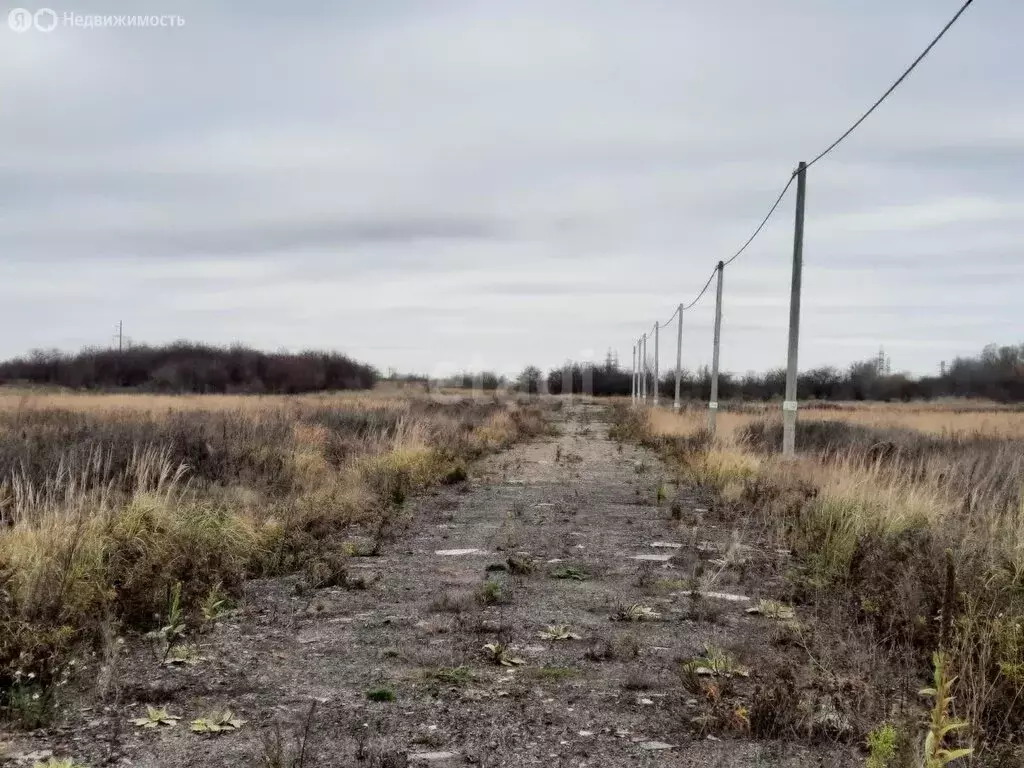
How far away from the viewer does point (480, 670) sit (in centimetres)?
457

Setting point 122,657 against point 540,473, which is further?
point 540,473

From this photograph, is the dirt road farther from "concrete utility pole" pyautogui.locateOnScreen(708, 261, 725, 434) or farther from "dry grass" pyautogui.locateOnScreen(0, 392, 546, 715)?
"concrete utility pole" pyautogui.locateOnScreen(708, 261, 725, 434)

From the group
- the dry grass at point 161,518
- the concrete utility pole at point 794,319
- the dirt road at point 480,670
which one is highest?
the concrete utility pole at point 794,319

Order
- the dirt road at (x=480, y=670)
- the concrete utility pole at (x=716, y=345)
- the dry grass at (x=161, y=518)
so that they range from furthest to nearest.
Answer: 1. the concrete utility pole at (x=716, y=345)
2. the dry grass at (x=161, y=518)
3. the dirt road at (x=480, y=670)

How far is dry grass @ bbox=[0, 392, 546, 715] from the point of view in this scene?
16.1ft

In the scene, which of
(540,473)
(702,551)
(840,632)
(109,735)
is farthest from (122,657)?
(540,473)

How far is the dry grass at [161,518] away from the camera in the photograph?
4.92m

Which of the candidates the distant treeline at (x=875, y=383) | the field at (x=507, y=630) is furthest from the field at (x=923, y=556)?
the distant treeline at (x=875, y=383)

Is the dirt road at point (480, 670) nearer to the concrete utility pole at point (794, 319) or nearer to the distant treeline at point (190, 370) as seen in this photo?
the concrete utility pole at point (794, 319)

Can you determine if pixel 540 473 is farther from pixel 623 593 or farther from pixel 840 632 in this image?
pixel 840 632

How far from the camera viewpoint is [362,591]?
651cm

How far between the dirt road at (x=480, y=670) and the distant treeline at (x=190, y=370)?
71.7 meters

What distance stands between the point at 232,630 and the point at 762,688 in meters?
3.11

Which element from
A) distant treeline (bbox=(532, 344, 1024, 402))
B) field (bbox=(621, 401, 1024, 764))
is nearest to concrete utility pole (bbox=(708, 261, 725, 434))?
field (bbox=(621, 401, 1024, 764))
